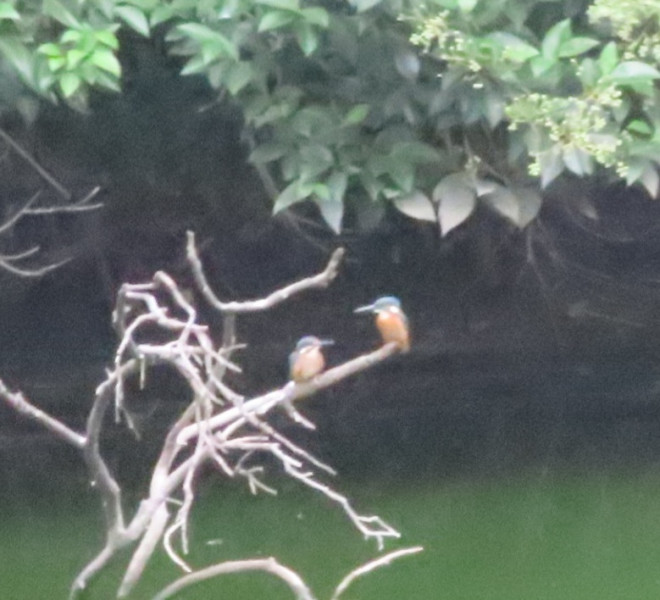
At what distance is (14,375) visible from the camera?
6629mm

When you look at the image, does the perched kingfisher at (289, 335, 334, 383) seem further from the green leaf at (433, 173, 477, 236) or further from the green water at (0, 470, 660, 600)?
the green water at (0, 470, 660, 600)

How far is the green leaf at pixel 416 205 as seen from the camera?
3.47 metres

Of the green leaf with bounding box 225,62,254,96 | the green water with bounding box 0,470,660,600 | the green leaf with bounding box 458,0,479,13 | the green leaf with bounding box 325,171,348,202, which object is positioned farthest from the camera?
the green water with bounding box 0,470,660,600

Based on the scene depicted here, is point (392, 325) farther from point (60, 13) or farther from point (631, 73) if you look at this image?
point (60, 13)

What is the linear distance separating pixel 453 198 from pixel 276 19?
2.06ft

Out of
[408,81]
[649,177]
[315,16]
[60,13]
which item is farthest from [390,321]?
[60,13]

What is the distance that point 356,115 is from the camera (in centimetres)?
347

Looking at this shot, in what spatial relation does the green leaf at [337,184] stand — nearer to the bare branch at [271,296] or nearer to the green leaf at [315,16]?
the green leaf at [315,16]

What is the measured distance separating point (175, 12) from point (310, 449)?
3.00 meters

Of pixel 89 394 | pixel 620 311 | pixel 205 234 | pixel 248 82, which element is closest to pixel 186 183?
pixel 205 234

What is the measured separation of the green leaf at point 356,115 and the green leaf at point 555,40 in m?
0.49

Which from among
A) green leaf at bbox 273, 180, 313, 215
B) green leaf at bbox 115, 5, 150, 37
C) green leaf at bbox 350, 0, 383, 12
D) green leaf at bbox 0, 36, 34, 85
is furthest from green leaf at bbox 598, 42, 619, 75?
green leaf at bbox 0, 36, 34, 85

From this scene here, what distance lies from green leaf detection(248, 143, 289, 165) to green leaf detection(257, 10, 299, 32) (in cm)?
42

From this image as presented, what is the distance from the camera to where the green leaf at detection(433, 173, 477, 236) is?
11.3 ft
